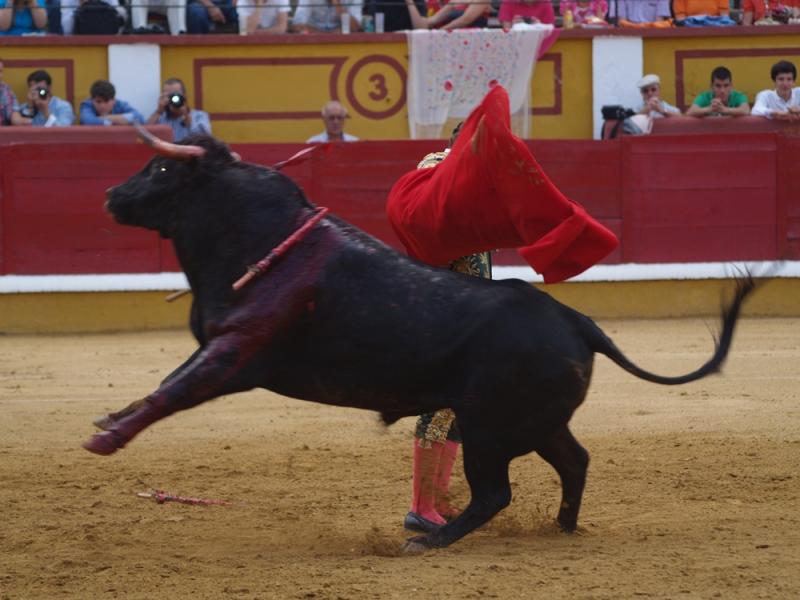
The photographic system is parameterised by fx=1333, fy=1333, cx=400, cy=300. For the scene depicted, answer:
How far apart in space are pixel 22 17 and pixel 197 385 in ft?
25.2

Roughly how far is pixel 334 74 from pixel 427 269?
7.15m

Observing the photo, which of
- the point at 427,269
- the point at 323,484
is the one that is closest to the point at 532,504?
the point at 323,484

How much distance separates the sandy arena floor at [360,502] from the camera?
3.36 metres

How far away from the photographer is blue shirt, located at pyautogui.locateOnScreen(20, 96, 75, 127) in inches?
387

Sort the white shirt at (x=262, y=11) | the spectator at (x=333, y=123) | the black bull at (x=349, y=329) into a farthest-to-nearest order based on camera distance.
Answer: the white shirt at (x=262, y=11) → the spectator at (x=333, y=123) → the black bull at (x=349, y=329)

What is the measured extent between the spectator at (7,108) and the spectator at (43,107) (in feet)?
0.15

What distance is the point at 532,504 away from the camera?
14.7 ft

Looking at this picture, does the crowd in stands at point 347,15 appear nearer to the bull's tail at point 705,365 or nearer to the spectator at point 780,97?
the spectator at point 780,97

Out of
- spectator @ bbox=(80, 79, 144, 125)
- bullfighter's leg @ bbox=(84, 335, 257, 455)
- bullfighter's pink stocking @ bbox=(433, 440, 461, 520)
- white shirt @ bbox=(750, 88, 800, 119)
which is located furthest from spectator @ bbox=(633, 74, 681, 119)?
bullfighter's leg @ bbox=(84, 335, 257, 455)

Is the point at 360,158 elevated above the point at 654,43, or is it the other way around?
the point at 654,43

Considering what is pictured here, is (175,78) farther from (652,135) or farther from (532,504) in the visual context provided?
(532,504)

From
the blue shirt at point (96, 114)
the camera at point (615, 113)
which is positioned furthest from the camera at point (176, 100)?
the camera at point (615, 113)

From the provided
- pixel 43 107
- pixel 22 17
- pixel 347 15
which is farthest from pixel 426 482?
pixel 22 17

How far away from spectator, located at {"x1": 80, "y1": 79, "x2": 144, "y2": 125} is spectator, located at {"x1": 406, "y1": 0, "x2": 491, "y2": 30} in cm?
248
